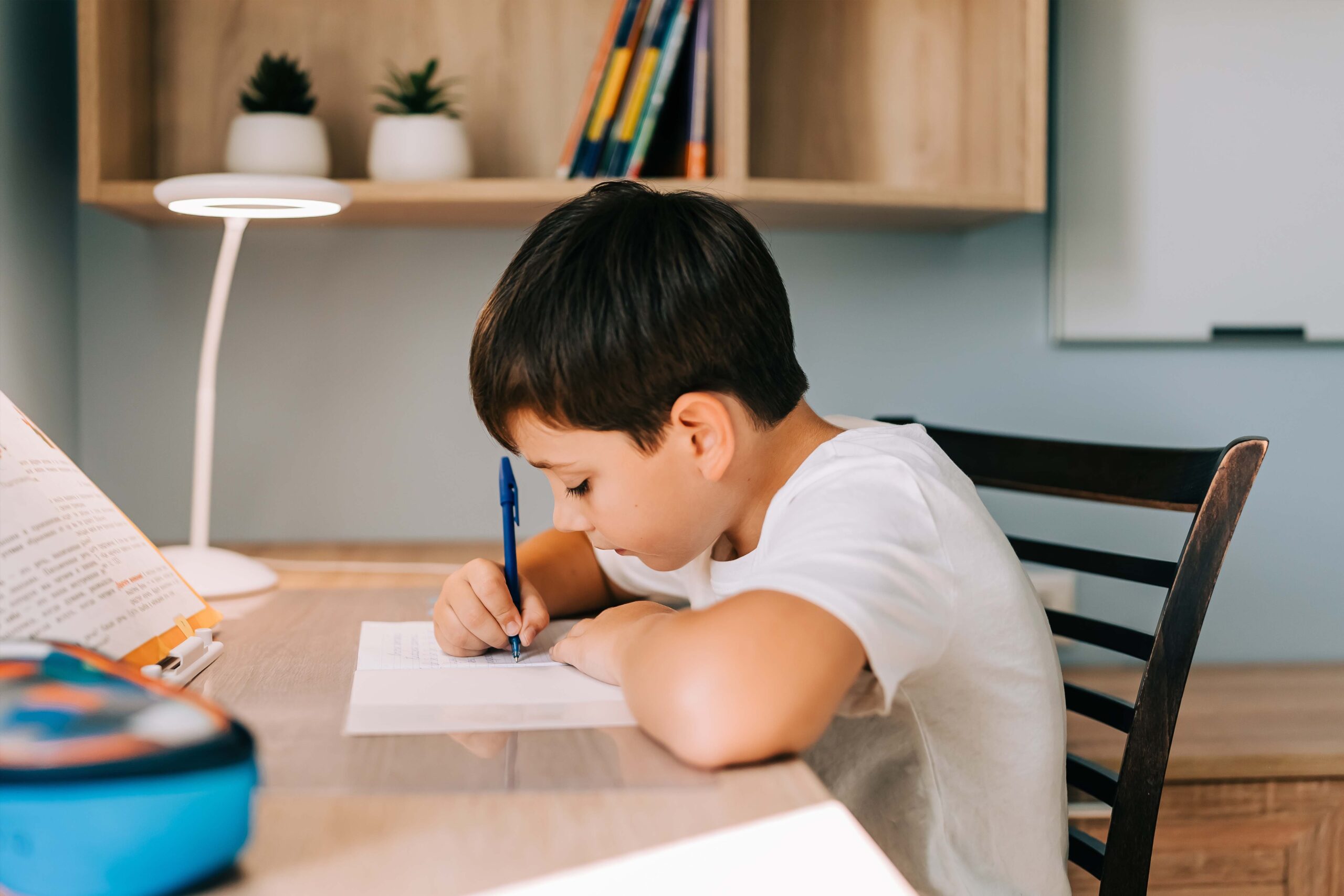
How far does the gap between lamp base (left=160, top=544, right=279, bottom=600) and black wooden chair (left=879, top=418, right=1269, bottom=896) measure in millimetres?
761

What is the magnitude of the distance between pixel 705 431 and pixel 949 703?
24 cm

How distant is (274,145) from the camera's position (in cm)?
123

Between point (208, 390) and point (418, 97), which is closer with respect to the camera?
point (208, 390)

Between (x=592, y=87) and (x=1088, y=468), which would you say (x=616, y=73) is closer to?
(x=592, y=87)

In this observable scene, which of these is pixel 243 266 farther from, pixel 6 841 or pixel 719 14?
pixel 6 841

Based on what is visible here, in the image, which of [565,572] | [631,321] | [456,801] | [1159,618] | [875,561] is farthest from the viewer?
[565,572]

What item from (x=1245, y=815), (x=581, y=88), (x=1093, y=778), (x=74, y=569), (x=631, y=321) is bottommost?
(x=1245, y=815)

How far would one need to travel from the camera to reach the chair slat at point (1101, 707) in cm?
82

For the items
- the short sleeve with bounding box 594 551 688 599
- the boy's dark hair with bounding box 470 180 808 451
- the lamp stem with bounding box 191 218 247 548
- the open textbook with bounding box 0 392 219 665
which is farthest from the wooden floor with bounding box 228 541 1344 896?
the boy's dark hair with bounding box 470 180 808 451

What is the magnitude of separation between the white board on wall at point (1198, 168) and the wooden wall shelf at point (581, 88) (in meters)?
0.17

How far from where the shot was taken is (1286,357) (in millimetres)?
1506

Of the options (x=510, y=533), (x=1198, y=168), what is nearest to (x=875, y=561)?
(x=510, y=533)

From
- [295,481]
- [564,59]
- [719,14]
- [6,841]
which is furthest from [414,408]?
[6,841]

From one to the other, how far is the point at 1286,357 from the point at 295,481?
140cm
